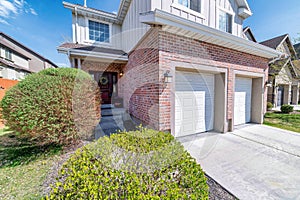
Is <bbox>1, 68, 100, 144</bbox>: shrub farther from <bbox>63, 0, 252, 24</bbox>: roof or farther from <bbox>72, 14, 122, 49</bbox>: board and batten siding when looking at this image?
<bbox>63, 0, 252, 24</bbox>: roof

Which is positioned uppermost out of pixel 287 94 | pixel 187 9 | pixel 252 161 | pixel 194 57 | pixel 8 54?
pixel 8 54

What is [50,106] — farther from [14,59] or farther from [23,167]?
[14,59]

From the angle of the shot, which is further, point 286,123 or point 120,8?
point 120,8

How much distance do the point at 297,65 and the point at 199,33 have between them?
15403 millimetres

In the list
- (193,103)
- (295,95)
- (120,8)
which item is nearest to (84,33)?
(120,8)

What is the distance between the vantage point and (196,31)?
3.69 meters

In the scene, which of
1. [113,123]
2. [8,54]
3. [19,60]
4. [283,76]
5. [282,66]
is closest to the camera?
[113,123]

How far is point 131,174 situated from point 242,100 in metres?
6.71

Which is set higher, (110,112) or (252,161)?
(110,112)

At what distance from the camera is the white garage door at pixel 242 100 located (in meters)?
5.80

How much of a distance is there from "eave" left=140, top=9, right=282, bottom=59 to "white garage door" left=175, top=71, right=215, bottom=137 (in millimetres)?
1230

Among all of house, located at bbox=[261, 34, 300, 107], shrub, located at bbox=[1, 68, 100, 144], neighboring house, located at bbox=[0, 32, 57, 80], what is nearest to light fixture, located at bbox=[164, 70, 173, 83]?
shrub, located at bbox=[1, 68, 100, 144]

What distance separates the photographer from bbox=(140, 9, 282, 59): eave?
3.18 metres

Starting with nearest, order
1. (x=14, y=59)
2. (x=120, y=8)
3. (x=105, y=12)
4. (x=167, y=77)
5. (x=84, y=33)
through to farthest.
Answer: (x=167, y=77)
(x=120, y=8)
(x=84, y=33)
(x=105, y=12)
(x=14, y=59)
